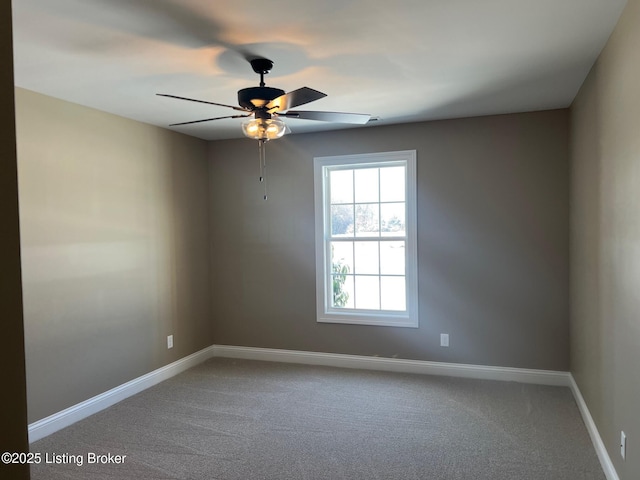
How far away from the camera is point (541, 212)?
4.00 metres

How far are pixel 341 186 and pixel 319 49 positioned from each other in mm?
2284

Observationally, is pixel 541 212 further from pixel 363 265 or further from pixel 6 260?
pixel 6 260

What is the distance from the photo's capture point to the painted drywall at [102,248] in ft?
10.4

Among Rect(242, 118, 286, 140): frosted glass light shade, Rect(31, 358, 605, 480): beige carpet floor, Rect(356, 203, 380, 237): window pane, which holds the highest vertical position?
Rect(242, 118, 286, 140): frosted glass light shade

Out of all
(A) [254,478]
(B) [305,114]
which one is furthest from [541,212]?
(A) [254,478]

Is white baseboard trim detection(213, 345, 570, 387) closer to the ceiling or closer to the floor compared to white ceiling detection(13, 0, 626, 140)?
closer to the floor

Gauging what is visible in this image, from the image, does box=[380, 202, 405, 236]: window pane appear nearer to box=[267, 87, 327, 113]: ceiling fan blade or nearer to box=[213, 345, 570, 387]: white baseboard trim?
box=[213, 345, 570, 387]: white baseboard trim

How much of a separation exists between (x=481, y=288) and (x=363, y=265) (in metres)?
1.20

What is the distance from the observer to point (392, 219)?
457 cm

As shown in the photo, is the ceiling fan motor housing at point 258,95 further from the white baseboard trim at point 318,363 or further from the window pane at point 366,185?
the white baseboard trim at point 318,363

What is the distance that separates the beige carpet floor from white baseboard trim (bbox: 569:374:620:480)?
1.8 inches

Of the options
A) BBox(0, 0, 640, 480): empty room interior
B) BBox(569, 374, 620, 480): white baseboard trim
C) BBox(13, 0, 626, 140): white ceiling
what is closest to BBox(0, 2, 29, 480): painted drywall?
BBox(0, 0, 640, 480): empty room interior

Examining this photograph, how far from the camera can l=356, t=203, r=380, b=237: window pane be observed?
4633 millimetres

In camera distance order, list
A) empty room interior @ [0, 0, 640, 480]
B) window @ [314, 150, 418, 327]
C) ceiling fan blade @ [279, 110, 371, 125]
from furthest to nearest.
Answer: window @ [314, 150, 418, 327], ceiling fan blade @ [279, 110, 371, 125], empty room interior @ [0, 0, 640, 480]
